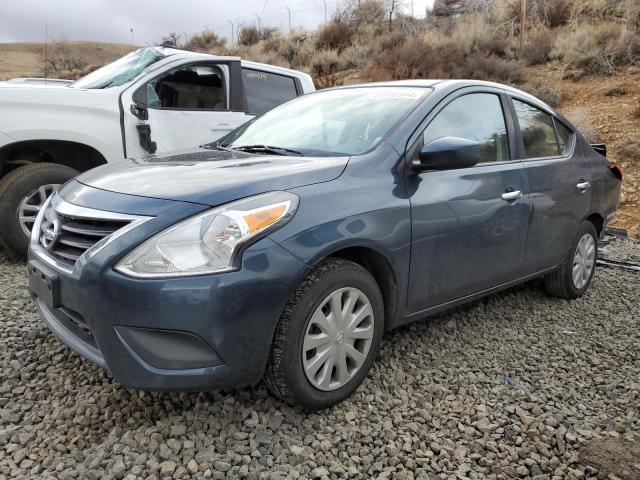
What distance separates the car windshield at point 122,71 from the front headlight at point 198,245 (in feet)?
11.8

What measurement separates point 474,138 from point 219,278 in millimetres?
2105

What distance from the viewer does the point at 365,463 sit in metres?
2.33

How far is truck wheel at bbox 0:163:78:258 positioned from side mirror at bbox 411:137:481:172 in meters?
3.15

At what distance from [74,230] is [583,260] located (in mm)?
3886

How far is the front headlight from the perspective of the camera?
2191 mm

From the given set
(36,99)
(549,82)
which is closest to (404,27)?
(549,82)

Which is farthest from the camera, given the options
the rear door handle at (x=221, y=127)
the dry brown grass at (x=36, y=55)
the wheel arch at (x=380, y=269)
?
the dry brown grass at (x=36, y=55)

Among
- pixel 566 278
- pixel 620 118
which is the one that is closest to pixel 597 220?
pixel 566 278

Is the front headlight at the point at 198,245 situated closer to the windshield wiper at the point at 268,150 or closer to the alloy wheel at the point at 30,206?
the windshield wiper at the point at 268,150

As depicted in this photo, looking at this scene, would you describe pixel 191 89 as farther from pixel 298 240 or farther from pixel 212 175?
pixel 298 240

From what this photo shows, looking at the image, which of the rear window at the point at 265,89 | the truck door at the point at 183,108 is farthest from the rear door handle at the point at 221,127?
the rear window at the point at 265,89

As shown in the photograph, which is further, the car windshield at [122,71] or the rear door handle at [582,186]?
the car windshield at [122,71]

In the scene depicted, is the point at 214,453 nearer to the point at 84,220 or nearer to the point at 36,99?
the point at 84,220

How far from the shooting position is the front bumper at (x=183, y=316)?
7.07 ft
